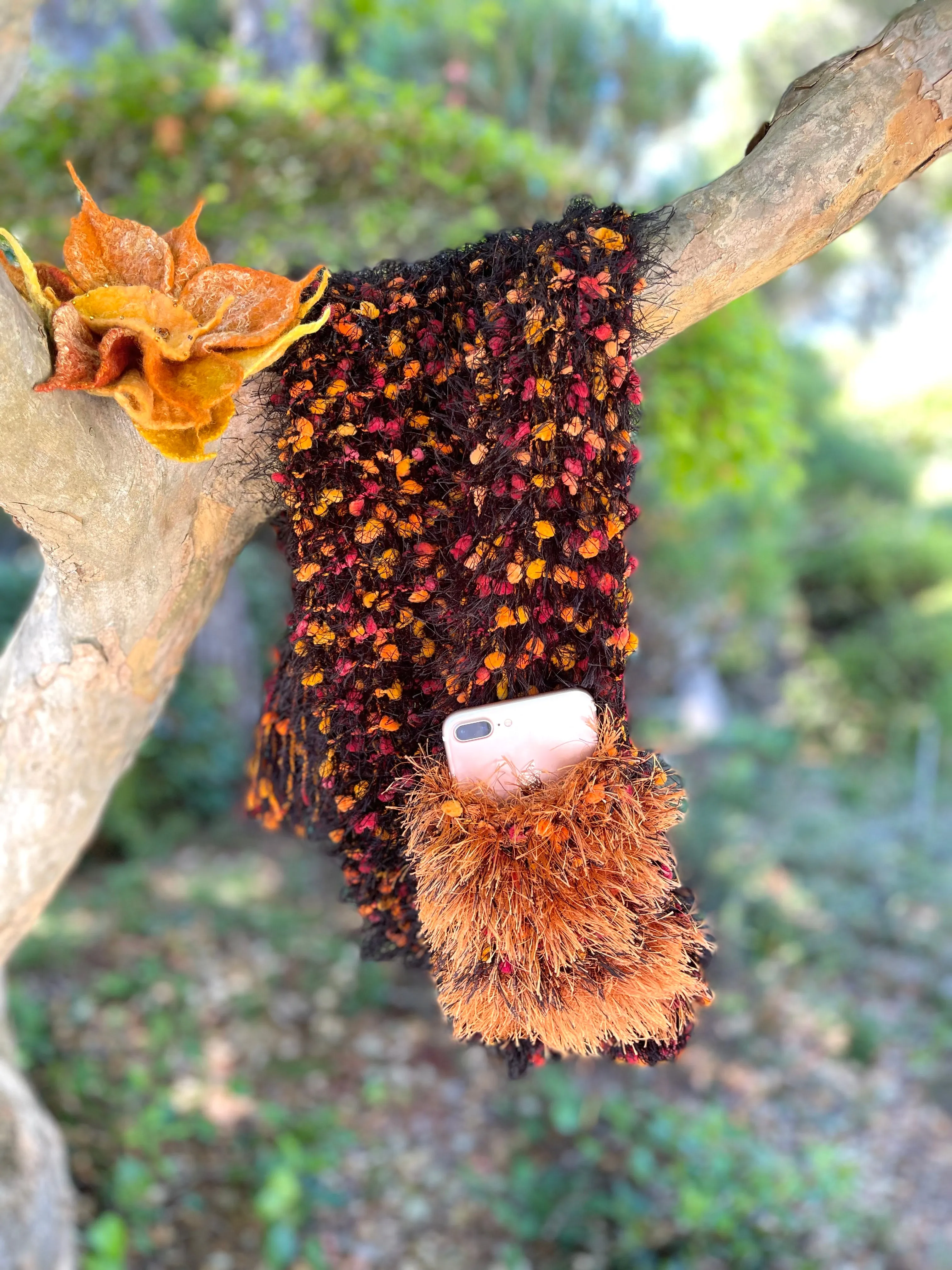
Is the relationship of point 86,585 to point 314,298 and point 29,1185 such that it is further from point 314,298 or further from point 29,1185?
point 29,1185

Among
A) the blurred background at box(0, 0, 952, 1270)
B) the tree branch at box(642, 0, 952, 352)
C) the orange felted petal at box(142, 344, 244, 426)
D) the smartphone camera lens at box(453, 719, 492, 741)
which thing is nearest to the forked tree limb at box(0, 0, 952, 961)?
the tree branch at box(642, 0, 952, 352)

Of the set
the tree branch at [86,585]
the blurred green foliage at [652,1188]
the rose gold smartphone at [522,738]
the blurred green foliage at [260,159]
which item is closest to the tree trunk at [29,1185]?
the tree branch at [86,585]

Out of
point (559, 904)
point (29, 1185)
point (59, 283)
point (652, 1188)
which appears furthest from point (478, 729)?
point (652, 1188)

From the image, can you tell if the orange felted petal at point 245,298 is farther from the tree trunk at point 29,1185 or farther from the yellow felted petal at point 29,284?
the tree trunk at point 29,1185

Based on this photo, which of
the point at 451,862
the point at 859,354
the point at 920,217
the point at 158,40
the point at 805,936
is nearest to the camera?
the point at 451,862

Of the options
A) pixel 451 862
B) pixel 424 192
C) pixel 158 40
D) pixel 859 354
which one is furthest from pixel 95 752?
pixel 859 354

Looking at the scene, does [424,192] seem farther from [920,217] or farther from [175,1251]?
[920,217]
